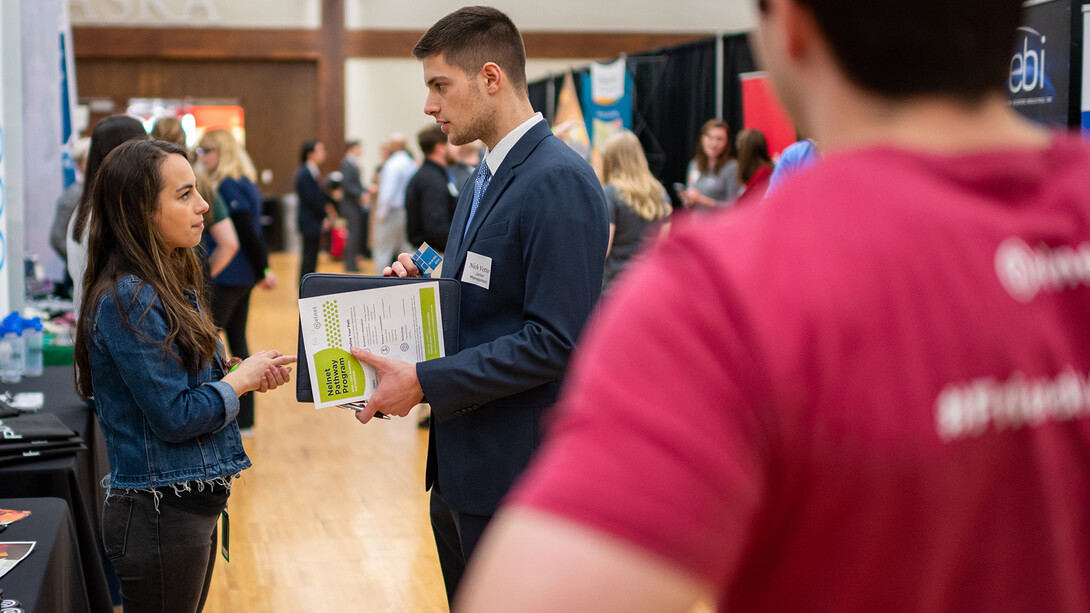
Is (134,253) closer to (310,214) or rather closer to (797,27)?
(797,27)

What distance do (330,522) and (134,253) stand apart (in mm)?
2465

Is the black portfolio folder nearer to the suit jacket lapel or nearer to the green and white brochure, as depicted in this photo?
the green and white brochure

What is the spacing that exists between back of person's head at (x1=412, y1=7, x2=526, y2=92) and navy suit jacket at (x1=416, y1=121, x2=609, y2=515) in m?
0.17

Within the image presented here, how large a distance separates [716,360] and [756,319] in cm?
3

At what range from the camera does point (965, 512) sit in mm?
521

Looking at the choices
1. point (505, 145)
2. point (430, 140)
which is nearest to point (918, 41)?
point (505, 145)

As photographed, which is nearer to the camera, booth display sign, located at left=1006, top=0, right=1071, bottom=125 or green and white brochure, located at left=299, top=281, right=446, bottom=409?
green and white brochure, located at left=299, top=281, right=446, bottom=409

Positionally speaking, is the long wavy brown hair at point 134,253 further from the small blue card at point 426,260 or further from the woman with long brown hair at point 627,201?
the woman with long brown hair at point 627,201

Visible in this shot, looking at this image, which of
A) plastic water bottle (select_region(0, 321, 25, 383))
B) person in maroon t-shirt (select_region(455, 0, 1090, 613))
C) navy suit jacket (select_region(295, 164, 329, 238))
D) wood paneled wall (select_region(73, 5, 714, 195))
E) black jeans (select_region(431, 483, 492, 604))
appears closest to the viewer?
person in maroon t-shirt (select_region(455, 0, 1090, 613))

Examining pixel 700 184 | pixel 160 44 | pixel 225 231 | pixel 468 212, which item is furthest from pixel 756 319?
pixel 160 44

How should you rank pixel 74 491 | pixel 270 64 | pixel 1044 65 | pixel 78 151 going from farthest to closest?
pixel 270 64 → pixel 78 151 → pixel 1044 65 → pixel 74 491

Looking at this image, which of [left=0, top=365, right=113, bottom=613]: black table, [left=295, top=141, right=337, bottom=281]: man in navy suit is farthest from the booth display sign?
[left=295, top=141, right=337, bottom=281]: man in navy suit

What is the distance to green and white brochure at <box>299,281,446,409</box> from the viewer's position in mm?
1896

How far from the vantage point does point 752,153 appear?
637 cm
